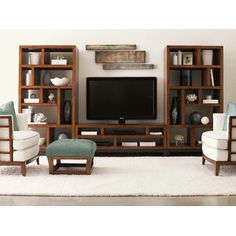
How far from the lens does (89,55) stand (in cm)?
642

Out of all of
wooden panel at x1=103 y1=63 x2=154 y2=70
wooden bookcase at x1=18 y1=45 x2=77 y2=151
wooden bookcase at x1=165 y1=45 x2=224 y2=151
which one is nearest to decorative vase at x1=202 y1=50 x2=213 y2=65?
wooden bookcase at x1=165 y1=45 x2=224 y2=151

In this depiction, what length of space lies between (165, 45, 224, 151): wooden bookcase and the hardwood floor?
273 cm

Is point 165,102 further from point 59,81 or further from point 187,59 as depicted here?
point 59,81

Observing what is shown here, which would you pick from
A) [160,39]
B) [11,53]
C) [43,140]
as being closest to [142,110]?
[160,39]

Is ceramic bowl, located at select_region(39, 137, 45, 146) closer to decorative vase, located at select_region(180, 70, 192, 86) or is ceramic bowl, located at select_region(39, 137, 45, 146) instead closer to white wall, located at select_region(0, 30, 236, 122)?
white wall, located at select_region(0, 30, 236, 122)

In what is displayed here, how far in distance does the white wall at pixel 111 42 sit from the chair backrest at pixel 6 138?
7.92 feet

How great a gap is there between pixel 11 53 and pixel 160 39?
8.86 ft

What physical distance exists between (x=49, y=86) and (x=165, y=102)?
6.58 ft

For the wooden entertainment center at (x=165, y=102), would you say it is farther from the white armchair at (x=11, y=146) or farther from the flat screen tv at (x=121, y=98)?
the white armchair at (x=11, y=146)

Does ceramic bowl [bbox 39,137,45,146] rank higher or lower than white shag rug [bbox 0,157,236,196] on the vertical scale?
higher

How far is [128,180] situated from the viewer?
3.94 meters

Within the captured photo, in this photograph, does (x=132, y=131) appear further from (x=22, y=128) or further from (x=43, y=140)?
(x=22, y=128)

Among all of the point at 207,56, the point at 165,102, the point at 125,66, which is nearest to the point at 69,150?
the point at 165,102

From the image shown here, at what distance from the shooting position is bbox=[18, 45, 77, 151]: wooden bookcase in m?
6.01
